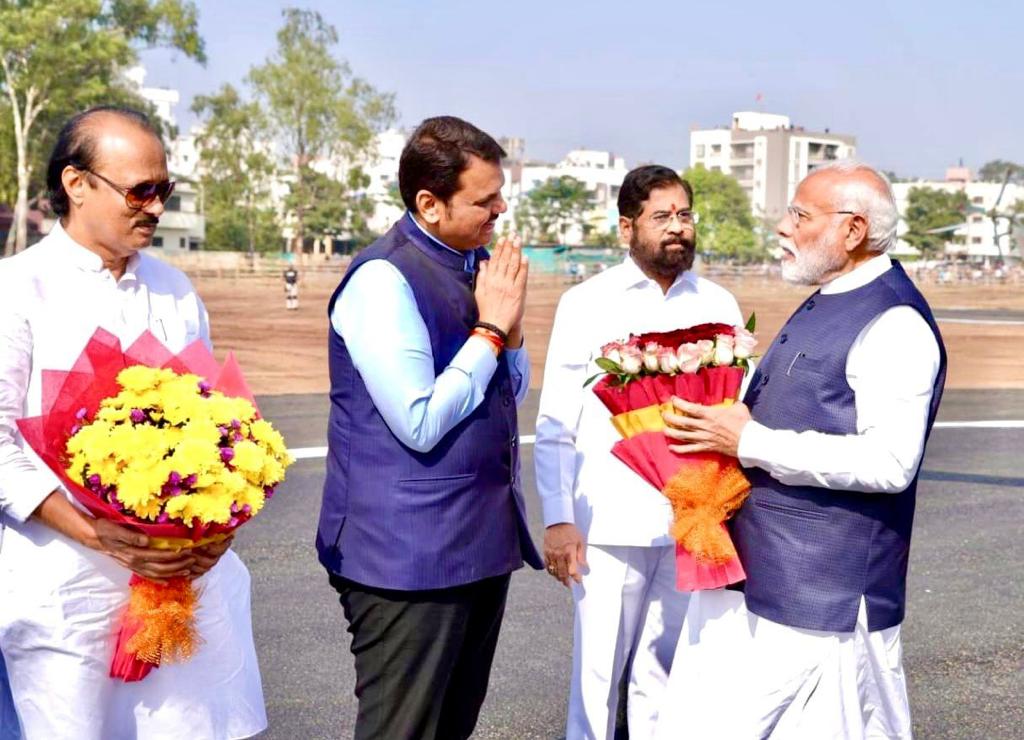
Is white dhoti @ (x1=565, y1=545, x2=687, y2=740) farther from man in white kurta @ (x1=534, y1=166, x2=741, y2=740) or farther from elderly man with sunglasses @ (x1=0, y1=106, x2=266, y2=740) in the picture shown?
elderly man with sunglasses @ (x1=0, y1=106, x2=266, y2=740)

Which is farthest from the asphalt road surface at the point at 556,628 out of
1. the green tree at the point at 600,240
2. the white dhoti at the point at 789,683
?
the green tree at the point at 600,240

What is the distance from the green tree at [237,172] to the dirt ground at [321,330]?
2051 centimetres

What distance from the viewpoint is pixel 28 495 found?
306cm

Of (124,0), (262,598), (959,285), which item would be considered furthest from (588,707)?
(959,285)

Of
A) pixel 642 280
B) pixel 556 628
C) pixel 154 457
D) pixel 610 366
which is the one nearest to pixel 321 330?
pixel 556 628

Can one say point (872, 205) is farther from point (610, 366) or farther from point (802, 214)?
point (610, 366)

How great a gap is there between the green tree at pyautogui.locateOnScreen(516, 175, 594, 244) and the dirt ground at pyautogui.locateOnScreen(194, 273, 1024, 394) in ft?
175

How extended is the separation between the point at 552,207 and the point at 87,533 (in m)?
118

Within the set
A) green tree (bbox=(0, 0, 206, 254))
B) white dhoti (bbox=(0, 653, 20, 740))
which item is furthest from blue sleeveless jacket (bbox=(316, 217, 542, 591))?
green tree (bbox=(0, 0, 206, 254))

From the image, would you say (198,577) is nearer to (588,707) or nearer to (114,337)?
(114,337)

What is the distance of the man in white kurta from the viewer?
450 centimetres

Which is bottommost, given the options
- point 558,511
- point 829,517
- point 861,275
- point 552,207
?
point 558,511

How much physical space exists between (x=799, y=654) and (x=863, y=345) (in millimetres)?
844

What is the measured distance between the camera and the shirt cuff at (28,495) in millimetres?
3057
